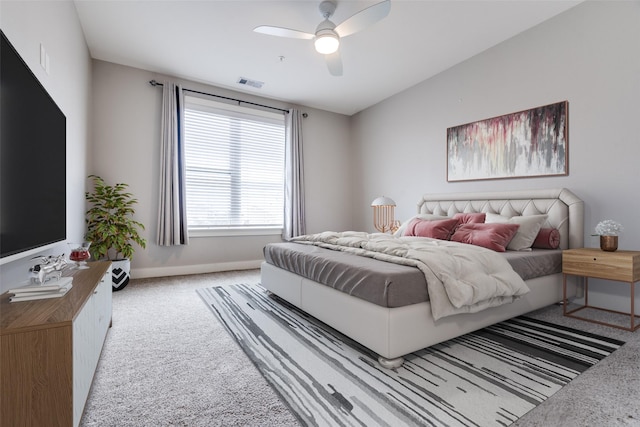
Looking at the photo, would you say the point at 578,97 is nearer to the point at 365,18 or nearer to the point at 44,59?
the point at 365,18

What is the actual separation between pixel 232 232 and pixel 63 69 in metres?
2.89

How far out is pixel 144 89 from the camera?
427 cm

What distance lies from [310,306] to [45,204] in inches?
71.2

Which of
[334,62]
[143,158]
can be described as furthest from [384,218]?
[143,158]

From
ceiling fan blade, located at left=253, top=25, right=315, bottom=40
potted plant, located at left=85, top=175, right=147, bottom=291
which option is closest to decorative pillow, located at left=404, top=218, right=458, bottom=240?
ceiling fan blade, located at left=253, top=25, right=315, bottom=40

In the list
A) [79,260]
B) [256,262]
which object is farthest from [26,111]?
[256,262]

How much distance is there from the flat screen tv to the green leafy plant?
5.76 feet

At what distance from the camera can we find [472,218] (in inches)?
135

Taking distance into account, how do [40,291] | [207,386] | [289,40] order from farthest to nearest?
[289,40] < [207,386] < [40,291]

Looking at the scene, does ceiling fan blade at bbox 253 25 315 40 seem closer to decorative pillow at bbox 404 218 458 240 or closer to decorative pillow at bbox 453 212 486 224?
decorative pillow at bbox 404 218 458 240

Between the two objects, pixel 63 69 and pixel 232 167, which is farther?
pixel 232 167

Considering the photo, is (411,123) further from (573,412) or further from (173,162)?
(573,412)

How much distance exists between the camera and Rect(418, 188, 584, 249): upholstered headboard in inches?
115

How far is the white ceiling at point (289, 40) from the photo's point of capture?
2.97m
